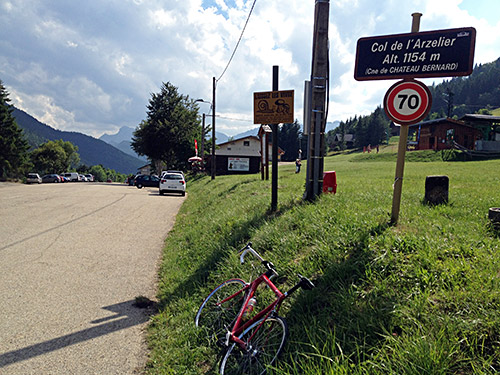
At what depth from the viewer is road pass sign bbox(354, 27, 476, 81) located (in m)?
4.15

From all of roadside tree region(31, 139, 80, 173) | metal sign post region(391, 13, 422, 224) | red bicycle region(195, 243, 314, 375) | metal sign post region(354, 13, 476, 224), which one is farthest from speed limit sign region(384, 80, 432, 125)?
roadside tree region(31, 139, 80, 173)

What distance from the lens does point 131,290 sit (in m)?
5.01

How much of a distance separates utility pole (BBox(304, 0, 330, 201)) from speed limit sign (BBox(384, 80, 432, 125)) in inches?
85.0

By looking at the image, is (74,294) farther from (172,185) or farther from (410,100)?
(172,185)

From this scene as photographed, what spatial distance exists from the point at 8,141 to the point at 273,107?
5739cm

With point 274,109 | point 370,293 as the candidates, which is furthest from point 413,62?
point 370,293

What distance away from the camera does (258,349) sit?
2.87 metres

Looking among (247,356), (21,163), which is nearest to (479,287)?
(247,356)

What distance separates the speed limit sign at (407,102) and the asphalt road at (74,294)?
4.23 meters

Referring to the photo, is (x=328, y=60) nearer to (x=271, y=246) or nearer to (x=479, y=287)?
(x=271, y=246)

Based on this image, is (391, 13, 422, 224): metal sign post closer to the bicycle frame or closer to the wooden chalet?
the bicycle frame

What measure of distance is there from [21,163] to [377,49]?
62.6 metres

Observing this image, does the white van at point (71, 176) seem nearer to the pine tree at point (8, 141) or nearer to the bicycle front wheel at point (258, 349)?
the pine tree at point (8, 141)

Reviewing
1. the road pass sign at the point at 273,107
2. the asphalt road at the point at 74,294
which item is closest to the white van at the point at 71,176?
the asphalt road at the point at 74,294
